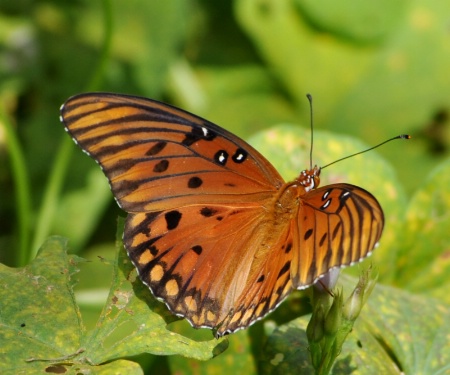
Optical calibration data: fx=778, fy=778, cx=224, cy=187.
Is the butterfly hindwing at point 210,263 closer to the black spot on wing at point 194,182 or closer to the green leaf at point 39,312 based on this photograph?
the black spot on wing at point 194,182

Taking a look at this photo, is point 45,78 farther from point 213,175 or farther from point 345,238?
point 345,238

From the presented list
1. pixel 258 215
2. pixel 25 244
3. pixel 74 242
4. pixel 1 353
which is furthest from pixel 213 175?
pixel 74 242

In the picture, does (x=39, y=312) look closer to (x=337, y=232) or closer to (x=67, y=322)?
(x=67, y=322)

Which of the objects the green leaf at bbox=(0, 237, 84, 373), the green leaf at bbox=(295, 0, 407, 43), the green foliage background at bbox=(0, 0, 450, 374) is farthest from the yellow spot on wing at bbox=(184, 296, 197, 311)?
the green leaf at bbox=(295, 0, 407, 43)

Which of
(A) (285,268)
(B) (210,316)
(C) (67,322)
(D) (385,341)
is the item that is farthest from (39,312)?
(D) (385,341)

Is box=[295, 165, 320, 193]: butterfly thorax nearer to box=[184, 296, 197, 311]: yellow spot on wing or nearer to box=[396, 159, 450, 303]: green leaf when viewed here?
box=[184, 296, 197, 311]: yellow spot on wing
